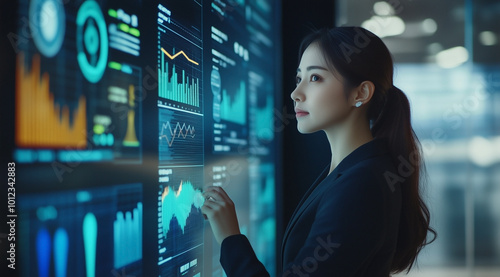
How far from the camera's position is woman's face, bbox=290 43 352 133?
1.29 metres

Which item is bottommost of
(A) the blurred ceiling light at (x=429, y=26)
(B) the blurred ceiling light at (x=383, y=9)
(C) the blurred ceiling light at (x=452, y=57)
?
(C) the blurred ceiling light at (x=452, y=57)

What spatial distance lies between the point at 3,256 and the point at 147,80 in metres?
0.54

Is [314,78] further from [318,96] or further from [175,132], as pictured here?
[175,132]

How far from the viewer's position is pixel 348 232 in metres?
1.01

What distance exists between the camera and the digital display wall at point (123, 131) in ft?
2.49

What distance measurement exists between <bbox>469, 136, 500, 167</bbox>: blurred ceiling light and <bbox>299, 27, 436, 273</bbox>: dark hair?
2.89 m

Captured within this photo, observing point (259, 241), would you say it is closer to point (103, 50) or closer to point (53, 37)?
point (103, 50)

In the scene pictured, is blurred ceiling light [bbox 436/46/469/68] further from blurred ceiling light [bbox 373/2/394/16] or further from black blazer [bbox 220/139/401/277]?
black blazer [bbox 220/139/401/277]

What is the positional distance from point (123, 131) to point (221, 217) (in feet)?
1.10

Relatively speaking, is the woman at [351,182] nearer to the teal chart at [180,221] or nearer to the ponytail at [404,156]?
the ponytail at [404,156]

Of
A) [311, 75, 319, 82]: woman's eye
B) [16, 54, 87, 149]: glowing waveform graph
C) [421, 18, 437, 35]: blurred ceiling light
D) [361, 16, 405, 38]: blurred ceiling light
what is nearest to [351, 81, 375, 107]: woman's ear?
[311, 75, 319, 82]: woman's eye

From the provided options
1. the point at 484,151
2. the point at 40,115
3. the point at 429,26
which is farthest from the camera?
the point at 484,151

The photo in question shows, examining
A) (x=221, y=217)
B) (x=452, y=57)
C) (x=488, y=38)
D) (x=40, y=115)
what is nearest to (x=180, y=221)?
(x=221, y=217)

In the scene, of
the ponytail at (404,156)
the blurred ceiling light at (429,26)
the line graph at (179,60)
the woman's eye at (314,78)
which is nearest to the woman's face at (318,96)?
the woman's eye at (314,78)
